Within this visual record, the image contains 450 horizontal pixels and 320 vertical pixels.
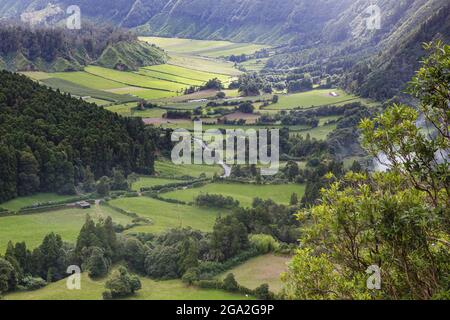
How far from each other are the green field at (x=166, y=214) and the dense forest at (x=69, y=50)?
98.5 m

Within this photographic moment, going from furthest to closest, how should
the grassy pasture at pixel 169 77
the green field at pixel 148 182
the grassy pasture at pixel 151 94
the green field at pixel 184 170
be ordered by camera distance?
the grassy pasture at pixel 169 77 → the grassy pasture at pixel 151 94 → the green field at pixel 184 170 → the green field at pixel 148 182

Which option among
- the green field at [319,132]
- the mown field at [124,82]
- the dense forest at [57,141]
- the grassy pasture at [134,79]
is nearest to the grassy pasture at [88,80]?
the mown field at [124,82]

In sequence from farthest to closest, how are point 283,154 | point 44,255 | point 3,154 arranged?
point 283,154, point 3,154, point 44,255

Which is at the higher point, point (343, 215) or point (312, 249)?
point (343, 215)

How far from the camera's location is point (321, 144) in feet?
302

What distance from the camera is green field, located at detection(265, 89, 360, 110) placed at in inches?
5007

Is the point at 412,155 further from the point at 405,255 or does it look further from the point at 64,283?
the point at 64,283

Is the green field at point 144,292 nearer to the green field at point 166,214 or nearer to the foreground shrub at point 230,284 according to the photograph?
the foreground shrub at point 230,284

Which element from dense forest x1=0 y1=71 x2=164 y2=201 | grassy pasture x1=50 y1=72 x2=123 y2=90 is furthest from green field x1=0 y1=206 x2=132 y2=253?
grassy pasture x1=50 y1=72 x2=123 y2=90

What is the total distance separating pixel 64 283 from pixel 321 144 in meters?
58.3

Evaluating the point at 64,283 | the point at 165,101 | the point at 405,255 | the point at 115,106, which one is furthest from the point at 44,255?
the point at 165,101

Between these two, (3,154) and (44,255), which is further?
(3,154)

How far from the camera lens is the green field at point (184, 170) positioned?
257ft

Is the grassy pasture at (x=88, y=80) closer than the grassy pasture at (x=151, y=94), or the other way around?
the grassy pasture at (x=151, y=94)
